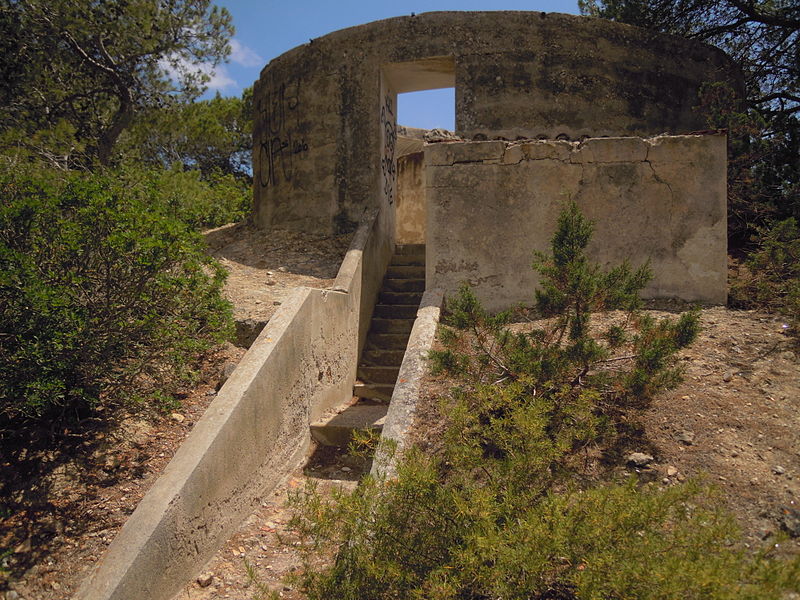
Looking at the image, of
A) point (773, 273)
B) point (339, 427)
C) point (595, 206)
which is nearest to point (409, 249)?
point (595, 206)

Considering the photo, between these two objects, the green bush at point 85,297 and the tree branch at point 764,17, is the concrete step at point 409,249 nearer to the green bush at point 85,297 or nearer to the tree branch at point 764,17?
the green bush at point 85,297

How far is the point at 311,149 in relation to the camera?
8.80 meters

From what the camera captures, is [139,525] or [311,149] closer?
[139,525]

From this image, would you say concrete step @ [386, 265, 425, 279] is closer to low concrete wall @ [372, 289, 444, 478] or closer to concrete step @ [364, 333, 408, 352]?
concrete step @ [364, 333, 408, 352]

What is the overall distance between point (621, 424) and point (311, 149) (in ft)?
21.0

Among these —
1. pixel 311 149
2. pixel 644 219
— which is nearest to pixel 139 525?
pixel 644 219

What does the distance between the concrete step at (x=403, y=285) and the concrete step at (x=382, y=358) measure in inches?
57.7

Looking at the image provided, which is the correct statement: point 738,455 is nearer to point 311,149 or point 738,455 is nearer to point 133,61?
point 311,149

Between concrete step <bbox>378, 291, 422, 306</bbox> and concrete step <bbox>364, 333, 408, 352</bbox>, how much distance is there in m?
0.80

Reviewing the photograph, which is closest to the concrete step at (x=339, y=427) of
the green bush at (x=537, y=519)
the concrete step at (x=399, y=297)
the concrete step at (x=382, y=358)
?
the concrete step at (x=382, y=358)

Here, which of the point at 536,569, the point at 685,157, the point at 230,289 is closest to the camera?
the point at 536,569

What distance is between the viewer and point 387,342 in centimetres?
721

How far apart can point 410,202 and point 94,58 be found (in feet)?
21.2

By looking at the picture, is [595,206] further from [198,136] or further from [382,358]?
[198,136]
